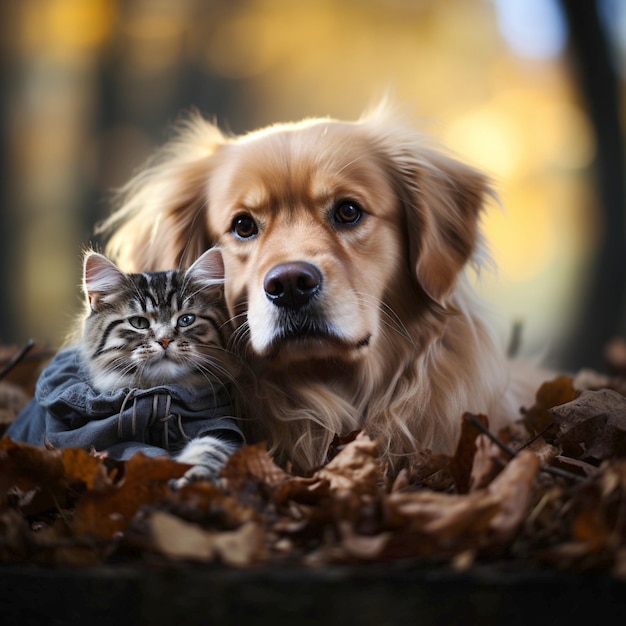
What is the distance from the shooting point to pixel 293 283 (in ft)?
6.05

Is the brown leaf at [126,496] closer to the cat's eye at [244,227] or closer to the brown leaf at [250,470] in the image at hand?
the brown leaf at [250,470]

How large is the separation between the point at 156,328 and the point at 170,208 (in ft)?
2.19

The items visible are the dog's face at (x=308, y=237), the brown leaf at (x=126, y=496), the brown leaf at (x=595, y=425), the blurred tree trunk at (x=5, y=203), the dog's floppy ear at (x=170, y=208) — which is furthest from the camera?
the blurred tree trunk at (x=5, y=203)

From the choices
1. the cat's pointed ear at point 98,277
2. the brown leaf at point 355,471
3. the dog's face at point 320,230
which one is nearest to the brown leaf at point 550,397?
the dog's face at point 320,230

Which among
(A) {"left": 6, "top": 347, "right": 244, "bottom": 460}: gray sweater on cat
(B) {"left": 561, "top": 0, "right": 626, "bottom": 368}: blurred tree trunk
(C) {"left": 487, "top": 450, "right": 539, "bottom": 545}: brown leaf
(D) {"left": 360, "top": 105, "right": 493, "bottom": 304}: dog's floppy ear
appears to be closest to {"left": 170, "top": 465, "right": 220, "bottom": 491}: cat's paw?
(A) {"left": 6, "top": 347, "right": 244, "bottom": 460}: gray sweater on cat

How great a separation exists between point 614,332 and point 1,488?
481cm

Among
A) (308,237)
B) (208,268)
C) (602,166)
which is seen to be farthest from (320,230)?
(602,166)

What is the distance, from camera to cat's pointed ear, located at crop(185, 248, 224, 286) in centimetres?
190

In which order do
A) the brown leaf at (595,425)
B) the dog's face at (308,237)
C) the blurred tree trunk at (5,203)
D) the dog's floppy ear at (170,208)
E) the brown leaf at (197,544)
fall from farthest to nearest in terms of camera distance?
the blurred tree trunk at (5,203)
the dog's floppy ear at (170,208)
the dog's face at (308,237)
the brown leaf at (595,425)
the brown leaf at (197,544)

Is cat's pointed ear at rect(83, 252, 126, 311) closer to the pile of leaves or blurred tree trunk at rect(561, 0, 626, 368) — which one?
the pile of leaves

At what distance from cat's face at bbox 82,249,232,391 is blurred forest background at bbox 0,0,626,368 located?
5535 mm

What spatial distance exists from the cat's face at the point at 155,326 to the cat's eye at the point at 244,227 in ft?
0.79

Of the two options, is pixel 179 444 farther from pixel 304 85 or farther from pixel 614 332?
pixel 304 85

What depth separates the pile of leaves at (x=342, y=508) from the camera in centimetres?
114
